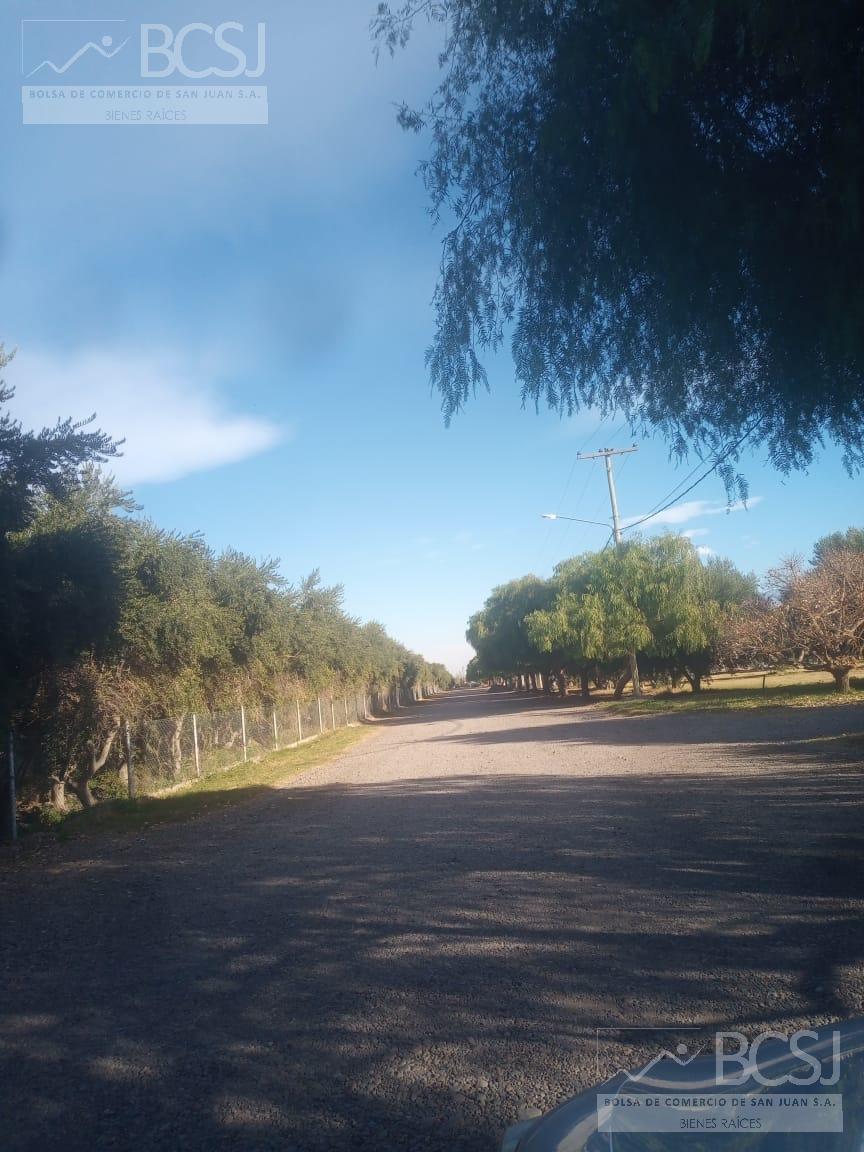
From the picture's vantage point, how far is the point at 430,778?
60.7 feet

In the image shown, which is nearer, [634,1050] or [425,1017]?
[634,1050]

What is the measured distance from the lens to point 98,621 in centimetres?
1480

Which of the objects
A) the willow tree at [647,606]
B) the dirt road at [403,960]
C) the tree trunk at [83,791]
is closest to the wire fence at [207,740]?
the tree trunk at [83,791]

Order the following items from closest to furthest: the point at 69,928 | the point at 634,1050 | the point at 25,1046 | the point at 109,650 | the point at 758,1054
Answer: the point at 758,1054 < the point at 634,1050 < the point at 25,1046 < the point at 69,928 < the point at 109,650

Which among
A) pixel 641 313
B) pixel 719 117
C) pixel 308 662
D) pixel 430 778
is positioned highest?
pixel 719 117

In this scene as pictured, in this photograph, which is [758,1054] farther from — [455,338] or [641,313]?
[455,338]

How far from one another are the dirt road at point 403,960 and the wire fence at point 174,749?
5.46 m

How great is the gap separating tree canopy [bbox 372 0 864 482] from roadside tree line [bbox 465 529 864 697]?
2424cm

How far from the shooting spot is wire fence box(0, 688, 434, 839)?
16.9m

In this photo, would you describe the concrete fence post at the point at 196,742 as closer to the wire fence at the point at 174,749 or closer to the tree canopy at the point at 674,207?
the wire fence at the point at 174,749

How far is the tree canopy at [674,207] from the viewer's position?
6.39 m

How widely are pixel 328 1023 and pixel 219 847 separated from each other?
7428 millimetres

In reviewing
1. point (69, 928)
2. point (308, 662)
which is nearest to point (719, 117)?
point (69, 928)

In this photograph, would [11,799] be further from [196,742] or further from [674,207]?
[674,207]
